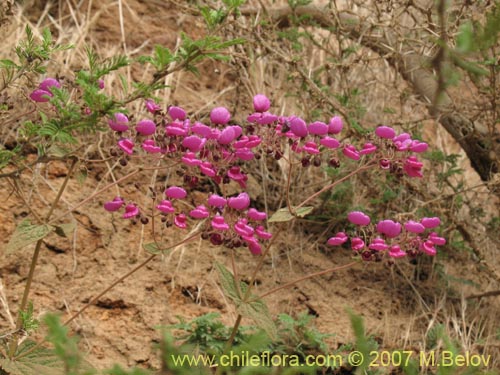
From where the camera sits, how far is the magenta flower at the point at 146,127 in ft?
5.53

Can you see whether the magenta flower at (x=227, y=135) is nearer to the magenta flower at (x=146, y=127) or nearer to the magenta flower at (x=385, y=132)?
the magenta flower at (x=146, y=127)

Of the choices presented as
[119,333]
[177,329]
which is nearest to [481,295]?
[177,329]

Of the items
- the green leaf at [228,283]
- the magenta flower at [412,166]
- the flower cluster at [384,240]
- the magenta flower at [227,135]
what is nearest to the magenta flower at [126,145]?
the magenta flower at [227,135]

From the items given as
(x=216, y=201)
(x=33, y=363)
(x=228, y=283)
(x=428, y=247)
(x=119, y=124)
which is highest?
(x=119, y=124)

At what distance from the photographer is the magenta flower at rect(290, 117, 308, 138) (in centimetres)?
170

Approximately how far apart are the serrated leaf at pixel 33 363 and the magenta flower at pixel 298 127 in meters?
0.83

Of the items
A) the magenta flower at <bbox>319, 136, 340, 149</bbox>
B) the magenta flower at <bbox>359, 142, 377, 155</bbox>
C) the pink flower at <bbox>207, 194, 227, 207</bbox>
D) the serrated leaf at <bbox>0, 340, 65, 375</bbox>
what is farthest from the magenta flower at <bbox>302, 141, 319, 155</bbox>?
the serrated leaf at <bbox>0, 340, 65, 375</bbox>

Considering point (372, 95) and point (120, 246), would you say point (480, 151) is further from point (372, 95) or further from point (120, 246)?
point (120, 246)

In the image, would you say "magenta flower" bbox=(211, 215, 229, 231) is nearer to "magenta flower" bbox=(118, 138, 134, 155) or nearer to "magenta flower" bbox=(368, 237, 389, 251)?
"magenta flower" bbox=(118, 138, 134, 155)

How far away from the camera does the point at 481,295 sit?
287 cm

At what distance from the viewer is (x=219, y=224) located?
162 centimetres

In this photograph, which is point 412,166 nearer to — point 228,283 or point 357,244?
point 357,244

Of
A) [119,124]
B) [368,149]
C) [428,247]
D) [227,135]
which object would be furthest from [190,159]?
[428,247]

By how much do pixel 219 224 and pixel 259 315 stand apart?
0.86 feet
